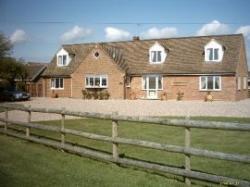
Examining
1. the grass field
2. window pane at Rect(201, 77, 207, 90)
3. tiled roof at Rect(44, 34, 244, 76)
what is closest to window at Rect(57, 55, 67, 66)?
tiled roof at Rect(44, 34, 244, 76)

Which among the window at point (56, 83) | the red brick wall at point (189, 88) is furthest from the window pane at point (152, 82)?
the window at point (56, 83)

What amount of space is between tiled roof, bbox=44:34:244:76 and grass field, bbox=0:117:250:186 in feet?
86.9

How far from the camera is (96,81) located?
46.2 meters

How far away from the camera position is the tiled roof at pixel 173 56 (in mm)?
40594

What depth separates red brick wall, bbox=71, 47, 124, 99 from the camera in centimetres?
4419

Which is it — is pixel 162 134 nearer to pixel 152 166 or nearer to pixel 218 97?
pixel 152 166

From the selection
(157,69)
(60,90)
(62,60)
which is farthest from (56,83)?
(157,69)

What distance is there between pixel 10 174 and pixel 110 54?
125 feet

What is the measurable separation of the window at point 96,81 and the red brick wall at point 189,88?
3771mm

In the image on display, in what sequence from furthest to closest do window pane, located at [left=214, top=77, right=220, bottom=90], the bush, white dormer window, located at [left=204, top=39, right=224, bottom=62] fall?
the bush, white dormer window, located at [left=204, top=39, right=224, bottom=62], window pane, located at [left=214, top=77, right=220, bottom=90]

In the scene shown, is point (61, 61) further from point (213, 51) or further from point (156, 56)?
point (213, 51)

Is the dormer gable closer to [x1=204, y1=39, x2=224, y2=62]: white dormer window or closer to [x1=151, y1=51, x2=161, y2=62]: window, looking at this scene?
[x1=151, y1=51, x2=161, y2=62]: window

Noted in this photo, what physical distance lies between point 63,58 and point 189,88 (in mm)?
17463

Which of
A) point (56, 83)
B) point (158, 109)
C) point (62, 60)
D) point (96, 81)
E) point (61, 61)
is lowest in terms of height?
point (158, 109)
